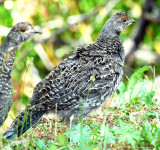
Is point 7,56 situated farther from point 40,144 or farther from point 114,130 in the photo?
Answer: point 114,130

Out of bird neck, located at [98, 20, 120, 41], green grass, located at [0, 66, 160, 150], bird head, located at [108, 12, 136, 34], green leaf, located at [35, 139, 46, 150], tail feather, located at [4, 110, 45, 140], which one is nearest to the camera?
green grass, located at [0, 66, 160, 150]

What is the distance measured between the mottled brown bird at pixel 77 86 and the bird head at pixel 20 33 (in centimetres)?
69

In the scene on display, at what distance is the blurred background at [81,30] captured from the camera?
11648 millimetres

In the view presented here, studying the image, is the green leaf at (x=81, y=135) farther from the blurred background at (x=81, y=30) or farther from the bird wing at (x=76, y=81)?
the blurred background at (x=81, y=30)

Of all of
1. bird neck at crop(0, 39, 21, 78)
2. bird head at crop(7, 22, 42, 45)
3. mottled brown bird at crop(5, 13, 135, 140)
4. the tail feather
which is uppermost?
bird head at crop(7, 22, 42, 45)

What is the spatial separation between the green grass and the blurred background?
5856 mm

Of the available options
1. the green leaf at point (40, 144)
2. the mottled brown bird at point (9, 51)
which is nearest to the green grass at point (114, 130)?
the green leaf at point (40, 144)

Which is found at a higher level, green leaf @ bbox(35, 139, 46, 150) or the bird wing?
the bird wing

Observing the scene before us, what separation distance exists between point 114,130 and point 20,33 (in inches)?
90.2

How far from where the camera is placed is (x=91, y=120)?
5.27 metres

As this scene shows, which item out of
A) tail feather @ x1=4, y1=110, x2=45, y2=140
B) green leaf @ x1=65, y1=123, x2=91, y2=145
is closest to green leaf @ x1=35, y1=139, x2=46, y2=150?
tail feather @ x1=4, y1=110, x2=45, y2=140

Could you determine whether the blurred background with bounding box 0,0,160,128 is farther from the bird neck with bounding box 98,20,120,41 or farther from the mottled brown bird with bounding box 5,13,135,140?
the mottled brown bird with bounding box 5,13,135,140

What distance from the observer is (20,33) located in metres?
5.30

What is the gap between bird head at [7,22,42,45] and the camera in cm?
527
